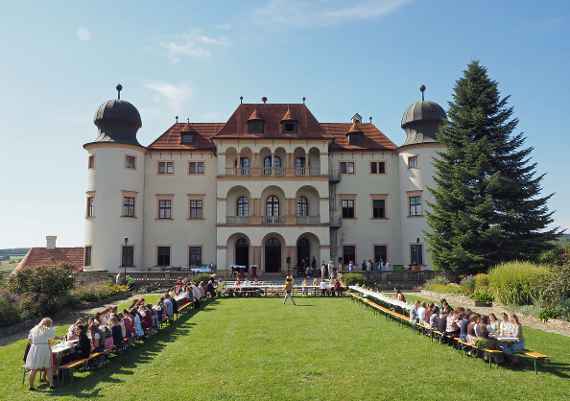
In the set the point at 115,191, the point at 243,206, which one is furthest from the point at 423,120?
the point at 115,191

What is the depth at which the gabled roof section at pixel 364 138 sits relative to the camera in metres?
41.4

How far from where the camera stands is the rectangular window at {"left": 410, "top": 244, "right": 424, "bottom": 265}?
3834 cm

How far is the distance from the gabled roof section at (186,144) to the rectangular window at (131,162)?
2.00 meters

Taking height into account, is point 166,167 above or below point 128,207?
above

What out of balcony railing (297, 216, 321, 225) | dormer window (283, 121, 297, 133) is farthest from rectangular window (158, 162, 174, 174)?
balcony railing (297, 216, 321, 225)

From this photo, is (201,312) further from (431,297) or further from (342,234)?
(342,234)

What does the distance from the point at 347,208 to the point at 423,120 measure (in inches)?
377

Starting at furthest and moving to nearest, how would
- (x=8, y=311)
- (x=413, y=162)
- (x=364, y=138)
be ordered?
(x=364, y=138) → (x=413, y=162) → (x=8, y=311)

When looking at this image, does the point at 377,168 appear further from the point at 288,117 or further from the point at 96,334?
the point at 96,334

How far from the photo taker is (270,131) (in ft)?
132

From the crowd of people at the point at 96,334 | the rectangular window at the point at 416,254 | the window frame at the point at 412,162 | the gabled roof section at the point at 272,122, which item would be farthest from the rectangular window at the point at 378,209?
the crowd of people at the point at 96,334

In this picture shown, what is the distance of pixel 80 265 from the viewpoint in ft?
132

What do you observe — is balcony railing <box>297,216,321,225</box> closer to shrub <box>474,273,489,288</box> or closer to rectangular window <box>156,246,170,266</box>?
rectangular window <box>156,246,170,266</box>

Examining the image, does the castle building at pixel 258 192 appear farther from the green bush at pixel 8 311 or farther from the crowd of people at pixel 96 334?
the crowd of people at pixel 96 334
